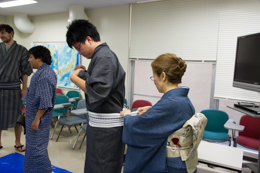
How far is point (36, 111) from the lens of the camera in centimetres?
194

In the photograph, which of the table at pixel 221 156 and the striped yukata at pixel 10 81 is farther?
the striped yukata at pixel 10 81

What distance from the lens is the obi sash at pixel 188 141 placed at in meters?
1.13

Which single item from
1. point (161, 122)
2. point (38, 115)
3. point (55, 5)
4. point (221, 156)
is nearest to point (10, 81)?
point (38, 115)

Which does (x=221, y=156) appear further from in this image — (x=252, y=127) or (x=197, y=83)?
(x=197, y=83)

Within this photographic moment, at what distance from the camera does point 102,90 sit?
1.18 meters

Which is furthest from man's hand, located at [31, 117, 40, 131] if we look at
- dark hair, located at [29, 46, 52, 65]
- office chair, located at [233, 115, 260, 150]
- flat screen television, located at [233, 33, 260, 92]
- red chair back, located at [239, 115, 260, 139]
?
red chair back, located at [239, 115, 260, 139]

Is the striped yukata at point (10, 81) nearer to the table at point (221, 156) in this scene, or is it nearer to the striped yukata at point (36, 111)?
the striped yukata at point (36, 111)

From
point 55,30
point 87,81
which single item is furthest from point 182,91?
point 55,30

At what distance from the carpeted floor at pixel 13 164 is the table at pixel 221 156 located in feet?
5.90

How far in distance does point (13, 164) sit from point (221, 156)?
2597 millimetres

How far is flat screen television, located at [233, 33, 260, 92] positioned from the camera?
206cm

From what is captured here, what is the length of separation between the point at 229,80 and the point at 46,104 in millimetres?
2807

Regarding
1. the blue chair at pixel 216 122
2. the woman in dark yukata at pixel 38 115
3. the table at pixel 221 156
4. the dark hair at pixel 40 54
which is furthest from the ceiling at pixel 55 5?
the table at pixel 221 156

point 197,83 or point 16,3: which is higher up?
point 16,3
